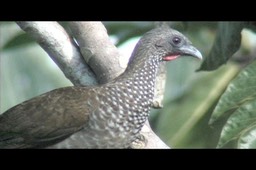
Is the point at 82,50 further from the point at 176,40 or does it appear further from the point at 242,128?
the point at 242,128

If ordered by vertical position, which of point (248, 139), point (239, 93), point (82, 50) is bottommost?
point (248, 139)

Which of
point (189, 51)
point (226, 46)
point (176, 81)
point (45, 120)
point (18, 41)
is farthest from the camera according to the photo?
point (176, 81)

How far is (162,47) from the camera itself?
322cm

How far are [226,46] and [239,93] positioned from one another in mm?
715

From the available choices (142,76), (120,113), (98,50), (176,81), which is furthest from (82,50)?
(176,81)

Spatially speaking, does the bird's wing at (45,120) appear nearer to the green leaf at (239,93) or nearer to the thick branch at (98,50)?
the thick branch at (98,50)

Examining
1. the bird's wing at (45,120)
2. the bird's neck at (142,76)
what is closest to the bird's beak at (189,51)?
the bird's neck at (142,76)

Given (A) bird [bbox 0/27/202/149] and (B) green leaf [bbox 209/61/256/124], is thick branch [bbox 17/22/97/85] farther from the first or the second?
(B) green leaf [bbox 209/61/256/124]

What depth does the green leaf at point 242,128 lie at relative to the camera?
9.50 feet

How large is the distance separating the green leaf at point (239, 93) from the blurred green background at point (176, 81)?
115 centimetres

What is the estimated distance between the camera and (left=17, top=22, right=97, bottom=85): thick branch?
10.2ft
